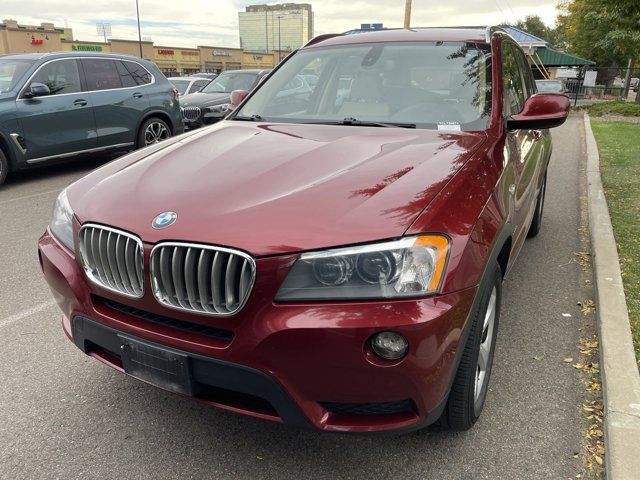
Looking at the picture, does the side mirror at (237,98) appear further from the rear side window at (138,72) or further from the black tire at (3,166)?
the rear side window at (138,72)

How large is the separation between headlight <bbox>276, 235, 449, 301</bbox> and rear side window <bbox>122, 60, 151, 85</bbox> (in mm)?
8207

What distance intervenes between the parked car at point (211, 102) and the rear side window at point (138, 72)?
1.76 m

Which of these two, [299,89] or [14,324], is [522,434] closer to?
[299,89]

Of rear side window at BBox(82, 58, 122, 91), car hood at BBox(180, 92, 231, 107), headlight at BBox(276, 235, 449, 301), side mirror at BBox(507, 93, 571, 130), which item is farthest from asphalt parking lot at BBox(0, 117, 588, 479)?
car hood at BBox(180, 92, 231, 107)

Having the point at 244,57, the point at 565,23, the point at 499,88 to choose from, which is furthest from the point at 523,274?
the point at 244,57

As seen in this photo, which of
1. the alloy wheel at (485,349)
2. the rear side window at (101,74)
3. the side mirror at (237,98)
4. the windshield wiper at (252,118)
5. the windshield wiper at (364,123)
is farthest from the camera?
the rear side window at (101,74)

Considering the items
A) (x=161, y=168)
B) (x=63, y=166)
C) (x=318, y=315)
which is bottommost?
(x=63, y=166)

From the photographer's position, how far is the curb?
223cm

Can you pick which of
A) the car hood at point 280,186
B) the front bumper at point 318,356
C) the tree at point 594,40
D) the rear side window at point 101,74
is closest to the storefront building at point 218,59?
the tree at point 594,40

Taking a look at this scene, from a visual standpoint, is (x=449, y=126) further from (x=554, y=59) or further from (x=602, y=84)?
(x=602, y=84)

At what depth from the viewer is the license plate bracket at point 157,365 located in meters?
1.95

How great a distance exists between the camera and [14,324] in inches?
139

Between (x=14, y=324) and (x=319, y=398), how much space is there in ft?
8.55

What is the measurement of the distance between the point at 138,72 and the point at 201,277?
8.20 meters
